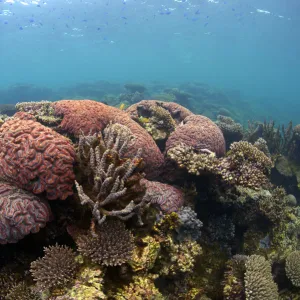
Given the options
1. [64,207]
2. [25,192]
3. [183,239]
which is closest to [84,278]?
[64,207]

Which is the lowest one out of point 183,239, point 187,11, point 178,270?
point 178,270

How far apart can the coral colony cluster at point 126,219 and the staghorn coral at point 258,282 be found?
2cm

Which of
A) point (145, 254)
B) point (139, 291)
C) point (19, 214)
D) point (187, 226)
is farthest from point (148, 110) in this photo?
point (139, 291)

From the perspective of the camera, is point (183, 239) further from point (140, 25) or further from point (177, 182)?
point (140, 25)

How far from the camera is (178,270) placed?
365 cm

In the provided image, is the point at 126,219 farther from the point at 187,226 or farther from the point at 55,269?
the point at 187,226

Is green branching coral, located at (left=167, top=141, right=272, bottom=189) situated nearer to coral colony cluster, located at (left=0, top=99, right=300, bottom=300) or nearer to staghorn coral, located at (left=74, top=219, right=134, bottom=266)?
coral colony cluster, located at (left=0, top=99, right=300, bottom=300)

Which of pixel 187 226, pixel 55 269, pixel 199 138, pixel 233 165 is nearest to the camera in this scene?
pixel 55 269

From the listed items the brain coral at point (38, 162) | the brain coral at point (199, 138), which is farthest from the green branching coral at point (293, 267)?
the brain coral at point (38, 162)

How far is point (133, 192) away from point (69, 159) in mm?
1116

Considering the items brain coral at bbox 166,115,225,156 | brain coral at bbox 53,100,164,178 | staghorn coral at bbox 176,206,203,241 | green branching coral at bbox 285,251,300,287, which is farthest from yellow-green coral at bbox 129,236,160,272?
green branching coral at bbox 285,251,300,287

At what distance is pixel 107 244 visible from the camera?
3.01 metres

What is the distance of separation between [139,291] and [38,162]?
2231 mm

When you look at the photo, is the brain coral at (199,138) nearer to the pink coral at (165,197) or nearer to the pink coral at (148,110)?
the pink coral at (165,197)
